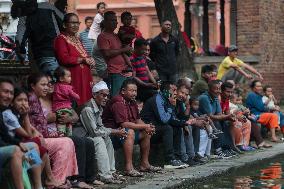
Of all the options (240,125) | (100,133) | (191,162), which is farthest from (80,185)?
(240,125)

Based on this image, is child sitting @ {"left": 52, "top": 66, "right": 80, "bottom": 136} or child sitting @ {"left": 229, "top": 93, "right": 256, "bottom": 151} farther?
child sitting @ {"left": 229, "top": 93, "right": 256, "bottom": 151}

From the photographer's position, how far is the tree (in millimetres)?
19688

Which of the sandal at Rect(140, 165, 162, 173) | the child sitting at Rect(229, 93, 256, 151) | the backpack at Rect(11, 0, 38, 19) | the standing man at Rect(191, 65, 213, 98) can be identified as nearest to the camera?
the backpack at Rect(11, 0, 38, 19)

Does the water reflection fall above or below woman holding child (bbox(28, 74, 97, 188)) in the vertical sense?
below

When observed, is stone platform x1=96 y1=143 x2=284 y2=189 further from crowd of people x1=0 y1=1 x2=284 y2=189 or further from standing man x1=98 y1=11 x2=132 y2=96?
standing man x1=98 y1=11 x2=132 y2=96

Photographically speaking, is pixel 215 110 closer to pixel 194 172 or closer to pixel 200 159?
pixel 200 159

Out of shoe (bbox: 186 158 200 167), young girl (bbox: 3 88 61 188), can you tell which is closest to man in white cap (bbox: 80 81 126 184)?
young girl (bbox: 3 88 61 188)

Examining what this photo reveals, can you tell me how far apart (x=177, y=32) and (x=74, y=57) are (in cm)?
672

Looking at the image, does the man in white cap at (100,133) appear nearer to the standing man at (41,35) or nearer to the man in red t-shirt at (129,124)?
the man in red t-shirt at (129,124)

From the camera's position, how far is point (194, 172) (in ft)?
45.5

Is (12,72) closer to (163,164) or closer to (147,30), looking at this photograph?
(163,164)

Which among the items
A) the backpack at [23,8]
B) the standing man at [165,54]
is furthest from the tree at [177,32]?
the backpack at [23,8]

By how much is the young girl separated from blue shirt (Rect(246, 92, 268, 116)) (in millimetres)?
8988

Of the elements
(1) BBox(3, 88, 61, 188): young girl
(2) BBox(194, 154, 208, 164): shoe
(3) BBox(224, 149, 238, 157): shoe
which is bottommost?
(3) BBox(224, 149, 238, 157): shoe
